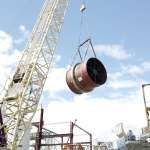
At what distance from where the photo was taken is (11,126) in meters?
18.2

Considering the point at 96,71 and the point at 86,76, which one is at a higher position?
the point at 96,71

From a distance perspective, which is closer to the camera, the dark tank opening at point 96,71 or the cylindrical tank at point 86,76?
the cylindrical tank at point 86,76

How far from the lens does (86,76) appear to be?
15078 mm

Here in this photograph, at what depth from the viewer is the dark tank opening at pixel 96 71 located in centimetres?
1625

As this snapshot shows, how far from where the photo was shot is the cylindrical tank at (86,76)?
602 inches

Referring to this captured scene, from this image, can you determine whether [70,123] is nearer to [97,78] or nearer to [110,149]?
[110,149]

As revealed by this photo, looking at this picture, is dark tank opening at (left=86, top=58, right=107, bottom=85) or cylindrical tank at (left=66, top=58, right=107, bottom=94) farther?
dark tank opening at (left=86, top=58, right=107, bottom=85)

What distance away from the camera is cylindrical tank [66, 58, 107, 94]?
1530 cm

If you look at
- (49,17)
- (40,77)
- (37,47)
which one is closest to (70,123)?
(40,77)

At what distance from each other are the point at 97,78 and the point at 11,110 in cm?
967

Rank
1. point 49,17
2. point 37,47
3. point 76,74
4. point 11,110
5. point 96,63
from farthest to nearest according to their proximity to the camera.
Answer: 1. point 49,17
2. point 37,47
3. point 11,110
4. point 96,63
5. point 76,74

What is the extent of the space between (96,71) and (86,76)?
182 cm

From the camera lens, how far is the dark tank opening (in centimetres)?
1625

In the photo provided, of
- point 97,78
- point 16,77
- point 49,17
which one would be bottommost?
point 97,78
